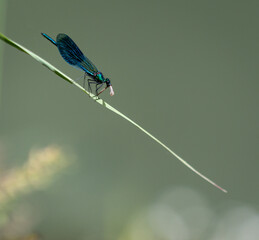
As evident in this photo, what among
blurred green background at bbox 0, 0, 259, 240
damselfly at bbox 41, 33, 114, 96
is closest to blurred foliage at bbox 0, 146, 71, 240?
blurred green background at bbox 0, 0, 259, 240

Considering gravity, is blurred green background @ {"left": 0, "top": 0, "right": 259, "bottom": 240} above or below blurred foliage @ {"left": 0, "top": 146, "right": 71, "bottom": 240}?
above

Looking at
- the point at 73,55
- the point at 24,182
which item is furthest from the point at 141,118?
the point at 73,55

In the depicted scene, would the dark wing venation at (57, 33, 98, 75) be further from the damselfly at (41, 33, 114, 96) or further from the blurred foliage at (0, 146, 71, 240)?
the blurred foliage at (0, 146, 71, 240)

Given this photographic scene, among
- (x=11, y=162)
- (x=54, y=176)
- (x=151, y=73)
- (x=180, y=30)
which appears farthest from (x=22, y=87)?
(x=180, y=30)

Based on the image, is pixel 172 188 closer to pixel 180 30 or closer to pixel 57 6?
pixel 180 30

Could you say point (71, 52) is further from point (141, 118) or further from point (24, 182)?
point (141, 118)

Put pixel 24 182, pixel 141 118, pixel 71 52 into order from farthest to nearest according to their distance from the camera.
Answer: pixel 141 118
pixel 24 182
pixel 71 52

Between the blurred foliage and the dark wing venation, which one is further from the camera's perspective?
the blurred foliage
